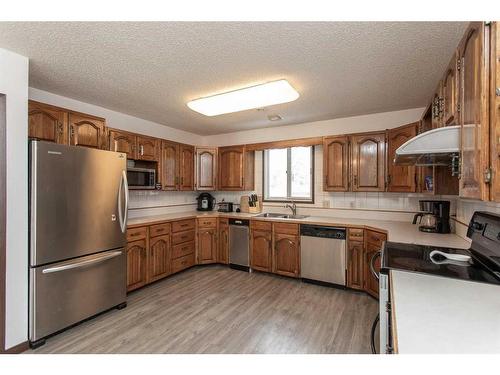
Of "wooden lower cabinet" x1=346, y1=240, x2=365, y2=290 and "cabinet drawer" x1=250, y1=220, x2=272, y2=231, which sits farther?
"cabinet drawer" x1=250, y1=220, x2=272, y2=231

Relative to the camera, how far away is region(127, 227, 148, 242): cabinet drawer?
283 cm

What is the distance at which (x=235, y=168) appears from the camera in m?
4.15

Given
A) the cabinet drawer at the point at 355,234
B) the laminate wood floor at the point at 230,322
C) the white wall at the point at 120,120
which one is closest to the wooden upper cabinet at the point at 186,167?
the white wall at the point at 120,120

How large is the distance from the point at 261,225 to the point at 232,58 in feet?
7.53

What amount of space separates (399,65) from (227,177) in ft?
9.44

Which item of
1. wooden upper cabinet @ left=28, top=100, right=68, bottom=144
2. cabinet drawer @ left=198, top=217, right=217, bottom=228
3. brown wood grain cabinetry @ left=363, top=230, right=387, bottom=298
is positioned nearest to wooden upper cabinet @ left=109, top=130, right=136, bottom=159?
wooden upper cabinet @ left=28, top=100, right=68, bottom=144

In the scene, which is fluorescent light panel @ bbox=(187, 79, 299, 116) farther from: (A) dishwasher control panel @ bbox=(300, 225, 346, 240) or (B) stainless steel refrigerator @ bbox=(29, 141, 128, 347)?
(A) dishwasher control panel @ bbox=(300, 225, 346, 240)

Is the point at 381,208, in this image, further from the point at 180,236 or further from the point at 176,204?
the point at 176,204

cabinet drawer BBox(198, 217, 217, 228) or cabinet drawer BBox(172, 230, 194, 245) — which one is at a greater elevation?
cabinet drawer BBox(198, 217, 217, 228)

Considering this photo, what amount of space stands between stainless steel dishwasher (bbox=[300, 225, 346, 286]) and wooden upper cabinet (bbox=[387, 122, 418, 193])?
808mm

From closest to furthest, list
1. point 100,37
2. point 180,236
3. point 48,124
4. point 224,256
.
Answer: point 100,37
point 48,124
point 180,236
point 224,256

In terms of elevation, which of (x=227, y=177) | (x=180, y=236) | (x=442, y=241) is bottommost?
(x=180, y=236)

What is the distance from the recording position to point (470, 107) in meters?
1.06
